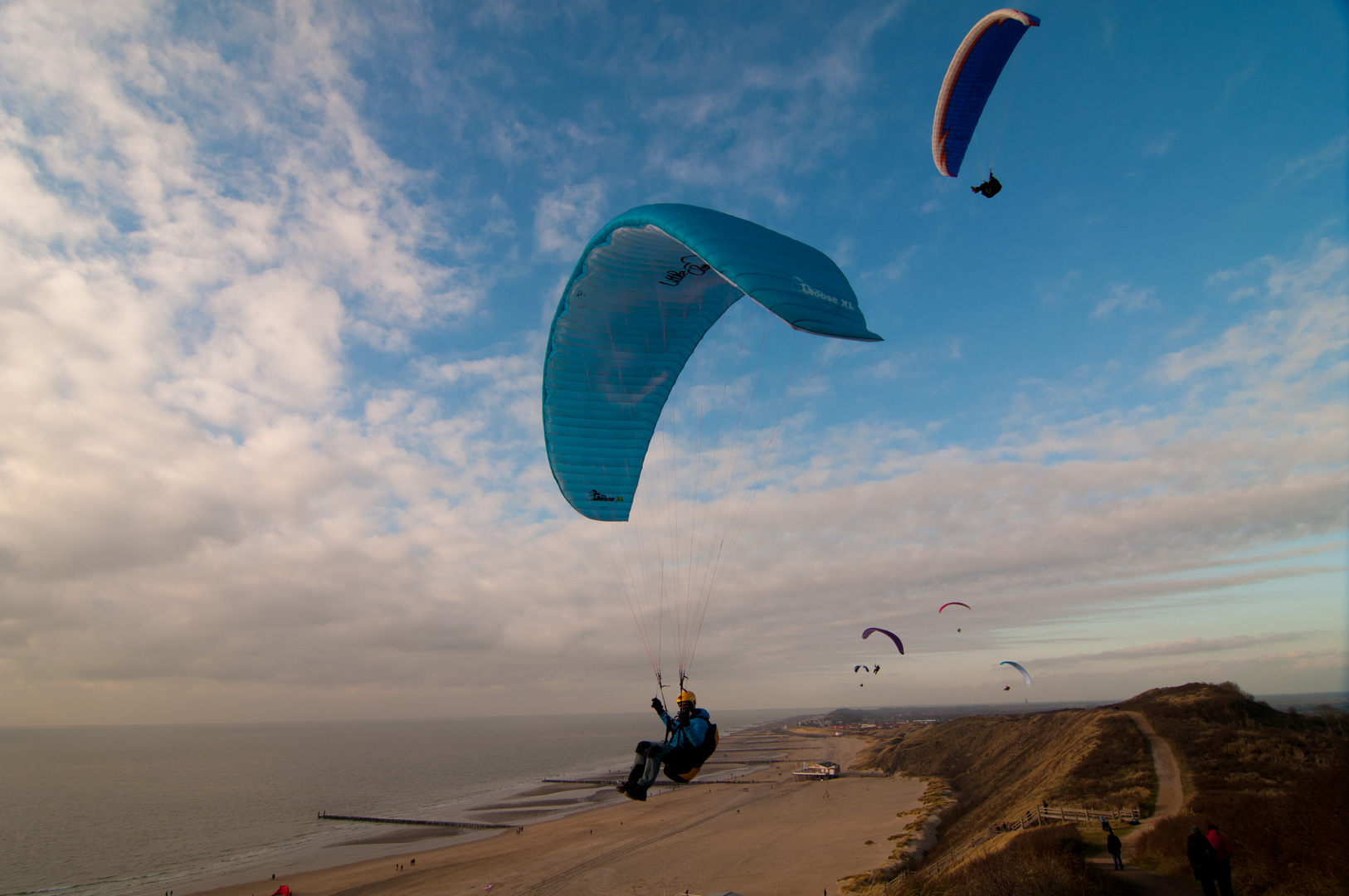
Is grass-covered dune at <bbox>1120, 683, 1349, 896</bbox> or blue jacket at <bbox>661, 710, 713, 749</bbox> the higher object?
blue jacket at <bbox>661, 710, 713, 749</bbox>

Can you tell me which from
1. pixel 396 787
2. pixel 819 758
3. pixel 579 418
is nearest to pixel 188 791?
pixel 396 787

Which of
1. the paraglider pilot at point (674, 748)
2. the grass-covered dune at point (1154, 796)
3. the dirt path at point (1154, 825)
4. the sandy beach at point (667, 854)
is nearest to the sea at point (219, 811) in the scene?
the sandy beach at point (667, 854)

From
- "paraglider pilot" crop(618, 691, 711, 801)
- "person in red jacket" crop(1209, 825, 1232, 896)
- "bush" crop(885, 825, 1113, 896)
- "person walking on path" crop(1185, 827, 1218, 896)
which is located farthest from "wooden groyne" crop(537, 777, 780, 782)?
"paraglider pilot" crop(618, 691, 711, 801)

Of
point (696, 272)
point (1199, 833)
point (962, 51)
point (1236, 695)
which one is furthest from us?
point (1236, 695)

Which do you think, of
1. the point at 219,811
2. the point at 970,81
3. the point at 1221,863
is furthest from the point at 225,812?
the point at 970,81

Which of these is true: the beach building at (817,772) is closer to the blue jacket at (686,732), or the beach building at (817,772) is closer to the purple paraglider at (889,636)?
the purple paraglider at (889,636)

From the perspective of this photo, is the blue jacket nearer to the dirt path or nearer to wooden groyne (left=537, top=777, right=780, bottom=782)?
the dirt path

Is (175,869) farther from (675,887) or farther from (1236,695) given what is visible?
(1236,695)
